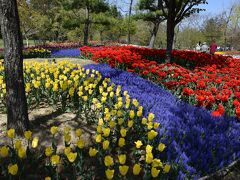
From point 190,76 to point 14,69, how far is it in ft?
19.1

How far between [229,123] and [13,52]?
152 inches

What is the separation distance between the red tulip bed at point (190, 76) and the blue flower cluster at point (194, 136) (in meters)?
0.45

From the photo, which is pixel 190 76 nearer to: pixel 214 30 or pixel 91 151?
pixel 91 151

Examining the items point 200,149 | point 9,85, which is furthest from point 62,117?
point 200,149

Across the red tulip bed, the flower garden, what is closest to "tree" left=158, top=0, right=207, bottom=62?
the red tulip bed

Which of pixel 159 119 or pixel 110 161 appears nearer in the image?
pixel 110 161

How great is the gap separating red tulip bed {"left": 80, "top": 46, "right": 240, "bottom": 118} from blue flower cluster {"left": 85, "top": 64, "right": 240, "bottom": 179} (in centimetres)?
45

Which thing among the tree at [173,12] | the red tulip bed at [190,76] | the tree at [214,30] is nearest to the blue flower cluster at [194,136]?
the red tulip bed at [190,76]

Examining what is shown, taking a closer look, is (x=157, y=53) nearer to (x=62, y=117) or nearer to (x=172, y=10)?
(x=172, y=10)

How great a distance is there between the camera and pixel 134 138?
456 cm

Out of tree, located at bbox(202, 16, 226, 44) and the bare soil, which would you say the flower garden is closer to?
the bare soil

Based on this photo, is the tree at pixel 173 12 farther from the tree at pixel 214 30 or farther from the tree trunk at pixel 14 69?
the tree at pixel 214 30

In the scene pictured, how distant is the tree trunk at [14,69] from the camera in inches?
161

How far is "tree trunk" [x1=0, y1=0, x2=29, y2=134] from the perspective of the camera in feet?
13.4
